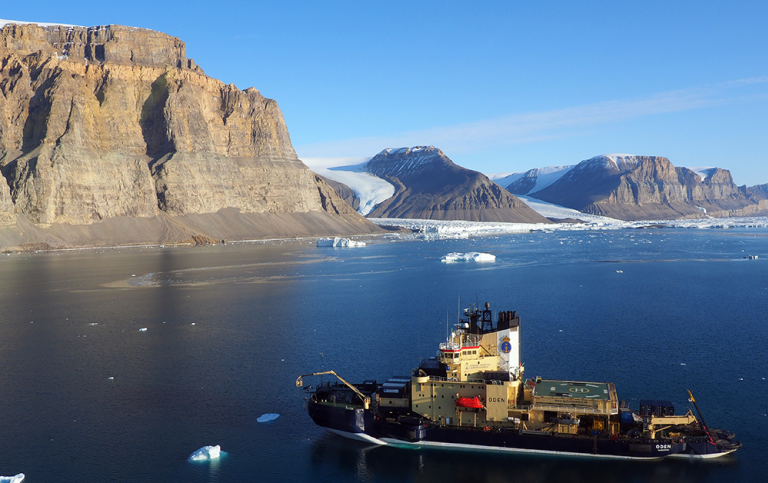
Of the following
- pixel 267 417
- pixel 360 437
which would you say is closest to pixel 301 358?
pixel 267 417

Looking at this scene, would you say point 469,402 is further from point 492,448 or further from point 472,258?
point 472,258

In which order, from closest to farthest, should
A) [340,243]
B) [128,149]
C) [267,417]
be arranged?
[267,417], [340,243], [128,149]

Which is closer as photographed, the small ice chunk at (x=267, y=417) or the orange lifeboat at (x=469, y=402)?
the orange lifeboat at (x=469, y=402)

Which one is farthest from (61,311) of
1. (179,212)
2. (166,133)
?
(166,133)

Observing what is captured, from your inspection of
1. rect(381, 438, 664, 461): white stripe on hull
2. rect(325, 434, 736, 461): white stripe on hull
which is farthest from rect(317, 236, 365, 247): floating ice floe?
rect(381, 438, 664, 461): white stripe on hull

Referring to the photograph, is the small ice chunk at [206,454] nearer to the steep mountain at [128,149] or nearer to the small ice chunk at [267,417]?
the small ice chunk at [267,417]

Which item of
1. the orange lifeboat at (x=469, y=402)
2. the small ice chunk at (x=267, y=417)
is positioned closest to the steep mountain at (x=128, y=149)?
the small ice chunk at (x=267, y=417)
